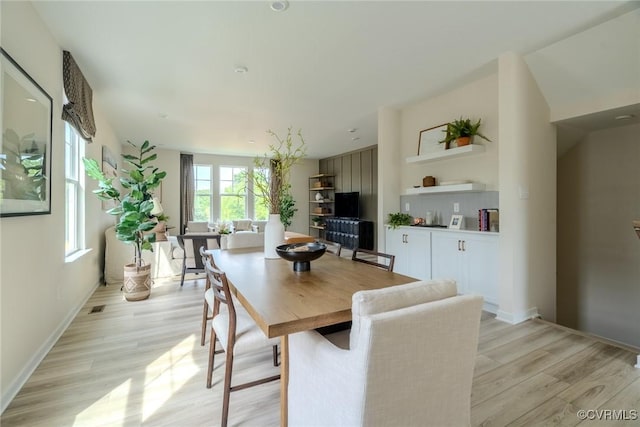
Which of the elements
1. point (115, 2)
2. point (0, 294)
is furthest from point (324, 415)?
point (115, 2)

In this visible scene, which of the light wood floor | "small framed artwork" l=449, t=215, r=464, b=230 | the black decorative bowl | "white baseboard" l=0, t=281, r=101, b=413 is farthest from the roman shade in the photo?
"small framed artwork" l=449, t=215, r=464, b=230

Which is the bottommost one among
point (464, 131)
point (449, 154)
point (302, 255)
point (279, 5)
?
point (302, 255)

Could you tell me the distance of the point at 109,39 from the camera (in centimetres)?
257

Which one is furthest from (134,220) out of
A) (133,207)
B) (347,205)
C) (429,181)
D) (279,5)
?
(347,205)

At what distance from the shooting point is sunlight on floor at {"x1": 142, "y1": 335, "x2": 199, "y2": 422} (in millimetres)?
1752

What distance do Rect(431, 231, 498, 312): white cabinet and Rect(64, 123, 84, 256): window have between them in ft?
13.9

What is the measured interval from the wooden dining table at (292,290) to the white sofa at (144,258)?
2774mm

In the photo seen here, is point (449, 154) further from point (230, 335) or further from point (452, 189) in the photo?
point (230, 335)

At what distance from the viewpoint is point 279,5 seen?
83.7 inches

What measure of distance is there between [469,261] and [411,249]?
2.66 ft

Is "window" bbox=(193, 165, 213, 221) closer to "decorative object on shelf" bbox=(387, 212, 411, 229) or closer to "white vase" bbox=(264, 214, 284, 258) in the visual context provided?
"decorative object on shelf" bbox=(387, 212, 411, 229)

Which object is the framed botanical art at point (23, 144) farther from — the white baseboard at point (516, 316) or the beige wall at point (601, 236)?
the beige wall at point (601, 236)

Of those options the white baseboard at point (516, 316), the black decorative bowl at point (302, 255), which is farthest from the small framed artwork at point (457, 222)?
the black decorative bowl at point (302, 255)

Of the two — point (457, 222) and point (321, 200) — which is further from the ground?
point (321, 200)
